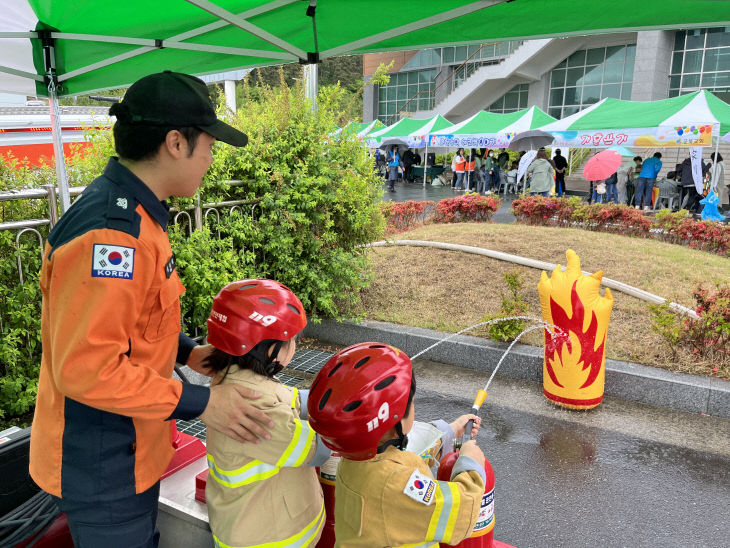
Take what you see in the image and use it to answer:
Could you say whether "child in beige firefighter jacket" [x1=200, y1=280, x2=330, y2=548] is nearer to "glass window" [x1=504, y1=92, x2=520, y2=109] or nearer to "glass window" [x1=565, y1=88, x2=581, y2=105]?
"glass window" [x1=565, y1=88, x2=581, y2=105]

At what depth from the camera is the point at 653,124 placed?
46.3 feet

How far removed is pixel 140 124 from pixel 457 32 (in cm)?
279

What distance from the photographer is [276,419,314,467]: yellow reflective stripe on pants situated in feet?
6.03

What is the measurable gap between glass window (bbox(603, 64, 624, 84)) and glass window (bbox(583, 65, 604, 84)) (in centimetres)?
29

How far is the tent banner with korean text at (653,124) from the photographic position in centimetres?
1363

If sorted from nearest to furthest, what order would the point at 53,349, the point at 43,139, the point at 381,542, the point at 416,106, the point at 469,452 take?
the point at 53,349 < the point at 381,542 < the point at 469,452 < the point at 43,139 < the point at 416,106

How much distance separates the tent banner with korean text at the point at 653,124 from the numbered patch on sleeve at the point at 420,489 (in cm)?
1449

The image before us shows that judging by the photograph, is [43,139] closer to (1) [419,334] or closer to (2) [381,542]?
(1) [419,334]

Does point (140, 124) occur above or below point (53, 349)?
above

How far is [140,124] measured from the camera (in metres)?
1.57

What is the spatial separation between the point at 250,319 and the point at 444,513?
874 mm

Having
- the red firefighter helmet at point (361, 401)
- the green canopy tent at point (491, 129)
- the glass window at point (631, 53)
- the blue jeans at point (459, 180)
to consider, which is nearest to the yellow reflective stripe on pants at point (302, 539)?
the red firefighter helmet at point (361, 401)

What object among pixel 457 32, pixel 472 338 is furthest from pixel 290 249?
pixel 457 32

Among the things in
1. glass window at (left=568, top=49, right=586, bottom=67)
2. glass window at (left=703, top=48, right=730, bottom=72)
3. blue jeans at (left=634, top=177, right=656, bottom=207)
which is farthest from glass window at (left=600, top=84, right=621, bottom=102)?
blue jeans at (left=634, top=177, right=656, bottom=207)
